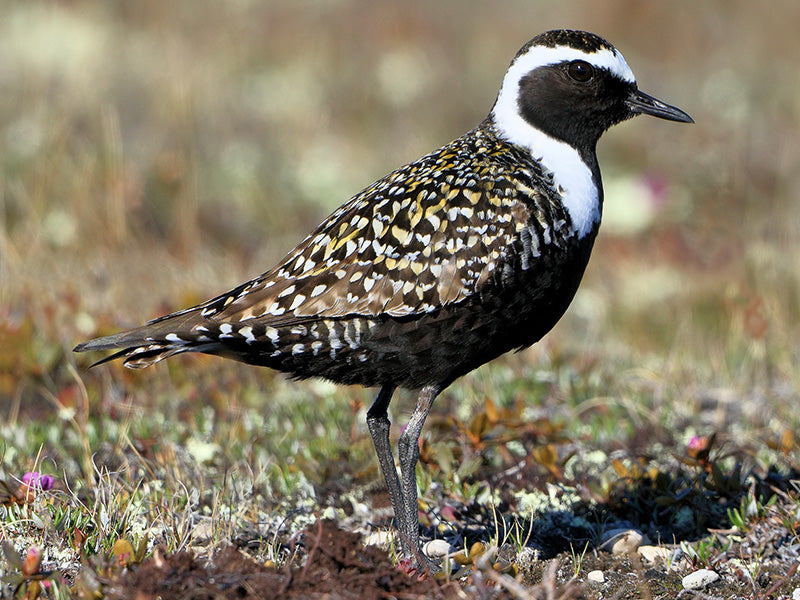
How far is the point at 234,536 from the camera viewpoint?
4.25 metres

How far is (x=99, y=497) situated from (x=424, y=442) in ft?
5.03

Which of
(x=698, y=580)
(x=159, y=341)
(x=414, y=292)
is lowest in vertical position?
(x=698, y=580)

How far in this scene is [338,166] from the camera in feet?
38.5

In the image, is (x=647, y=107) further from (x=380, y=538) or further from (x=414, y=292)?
(x=380, y=538)

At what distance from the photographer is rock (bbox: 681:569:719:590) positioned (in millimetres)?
4059

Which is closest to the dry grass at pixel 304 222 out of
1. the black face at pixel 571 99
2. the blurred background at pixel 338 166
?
the blurred background at pixel 338 166

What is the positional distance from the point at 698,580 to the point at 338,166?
8.30 metres

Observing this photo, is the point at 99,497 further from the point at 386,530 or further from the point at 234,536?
the point at 386,530

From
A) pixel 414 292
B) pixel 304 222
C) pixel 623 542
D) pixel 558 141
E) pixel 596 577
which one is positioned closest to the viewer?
pixel 414 292

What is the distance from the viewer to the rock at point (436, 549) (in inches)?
170

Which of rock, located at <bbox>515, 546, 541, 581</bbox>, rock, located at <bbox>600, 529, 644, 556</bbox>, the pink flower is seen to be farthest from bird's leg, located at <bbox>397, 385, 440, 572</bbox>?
the pink flower

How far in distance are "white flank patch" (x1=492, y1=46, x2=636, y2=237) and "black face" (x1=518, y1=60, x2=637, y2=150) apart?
0.03 meters

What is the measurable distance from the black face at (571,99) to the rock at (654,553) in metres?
1.74

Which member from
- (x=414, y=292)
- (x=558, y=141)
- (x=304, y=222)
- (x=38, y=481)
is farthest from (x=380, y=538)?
(x=304, y=222)
